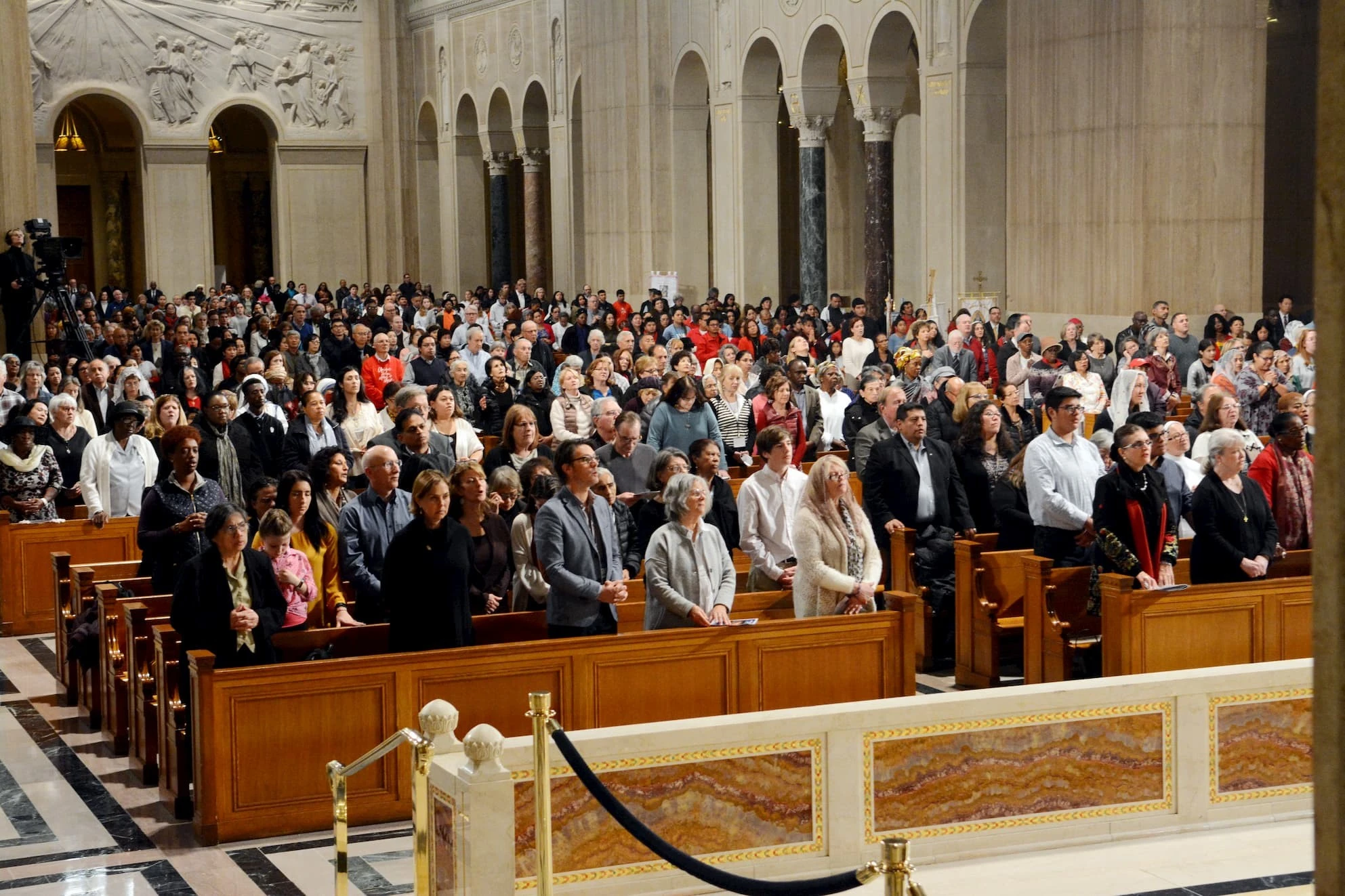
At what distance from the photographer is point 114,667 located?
8.98 metres

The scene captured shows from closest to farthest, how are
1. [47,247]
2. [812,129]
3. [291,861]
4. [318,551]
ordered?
[291,861] → [318,551] → [47,247] → [812,129]

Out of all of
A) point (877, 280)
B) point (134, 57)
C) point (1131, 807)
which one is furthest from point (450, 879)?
point (134, 57)

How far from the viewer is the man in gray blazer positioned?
8047 millimetres

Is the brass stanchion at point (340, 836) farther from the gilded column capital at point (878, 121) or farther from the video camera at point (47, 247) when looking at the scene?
the gilded column capital at point (878, 121)

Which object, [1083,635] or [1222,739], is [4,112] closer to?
[1083,635]

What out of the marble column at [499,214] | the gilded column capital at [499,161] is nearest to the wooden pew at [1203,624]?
the marble column at [499,214]

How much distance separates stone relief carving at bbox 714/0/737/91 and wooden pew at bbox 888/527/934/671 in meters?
18.1

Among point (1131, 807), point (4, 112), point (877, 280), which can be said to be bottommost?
point (1131, 807)

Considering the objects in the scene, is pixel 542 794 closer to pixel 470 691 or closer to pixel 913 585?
pixel 470 691

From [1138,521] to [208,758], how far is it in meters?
4.64

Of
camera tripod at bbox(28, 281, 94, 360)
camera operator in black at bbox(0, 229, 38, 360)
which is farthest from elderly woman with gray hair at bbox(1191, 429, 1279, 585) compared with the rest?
camera operator in black at bbox(0, 229, 38, 360)

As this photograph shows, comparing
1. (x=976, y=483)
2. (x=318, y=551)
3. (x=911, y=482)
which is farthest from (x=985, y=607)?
(x=318, y=551)

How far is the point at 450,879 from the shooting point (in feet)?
20.1

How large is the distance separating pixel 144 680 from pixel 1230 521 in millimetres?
5434
